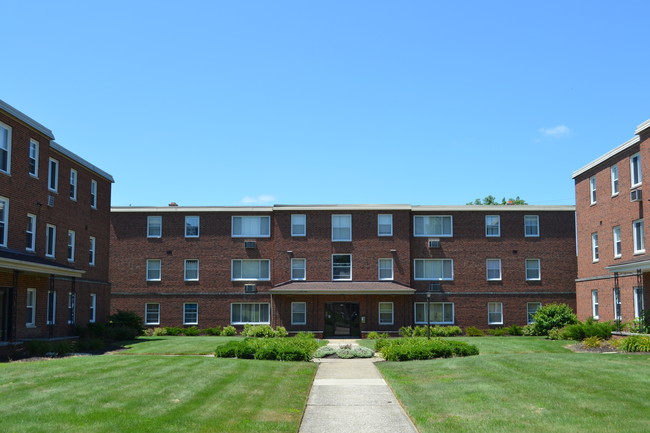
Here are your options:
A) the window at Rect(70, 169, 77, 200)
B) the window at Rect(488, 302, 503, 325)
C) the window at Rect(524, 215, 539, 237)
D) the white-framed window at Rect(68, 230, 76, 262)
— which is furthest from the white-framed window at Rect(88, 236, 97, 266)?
the window at Rect(524, 215, 539, 237)

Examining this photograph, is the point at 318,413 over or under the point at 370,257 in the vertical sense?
under

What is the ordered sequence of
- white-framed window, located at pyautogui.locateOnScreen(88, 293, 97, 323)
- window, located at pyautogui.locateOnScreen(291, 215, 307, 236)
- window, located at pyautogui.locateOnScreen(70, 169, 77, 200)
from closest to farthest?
window, located at pyautogui.locateOnScreen(70, 169, 77, 200) < white-framed window, located at pyautogui.locateOnScreen(88, 293, 97, 323) < window, located at pyautogui.locateOnScreen(291, 215, 307, 236)

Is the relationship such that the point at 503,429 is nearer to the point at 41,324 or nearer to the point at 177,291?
the point at 41,324

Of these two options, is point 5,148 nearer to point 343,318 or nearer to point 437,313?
point 343,318

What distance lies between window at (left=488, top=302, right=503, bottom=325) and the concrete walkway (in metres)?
26.2

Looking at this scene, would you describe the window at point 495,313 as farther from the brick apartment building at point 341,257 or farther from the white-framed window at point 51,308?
the white-framed window at point 51,308

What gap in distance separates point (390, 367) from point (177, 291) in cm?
2687

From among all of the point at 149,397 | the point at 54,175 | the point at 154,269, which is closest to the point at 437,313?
the point at 154,269

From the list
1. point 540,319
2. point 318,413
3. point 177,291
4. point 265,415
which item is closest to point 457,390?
point 318,413

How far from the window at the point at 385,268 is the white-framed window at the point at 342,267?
203 cm

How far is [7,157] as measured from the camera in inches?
1037

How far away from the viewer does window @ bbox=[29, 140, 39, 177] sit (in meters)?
28.4

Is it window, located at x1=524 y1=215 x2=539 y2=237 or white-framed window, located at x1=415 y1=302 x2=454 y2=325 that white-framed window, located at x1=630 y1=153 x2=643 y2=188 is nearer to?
window, located at x1=524 y1=215 x2=539 y2=237

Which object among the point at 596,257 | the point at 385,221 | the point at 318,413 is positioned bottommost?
the point at 318,413
